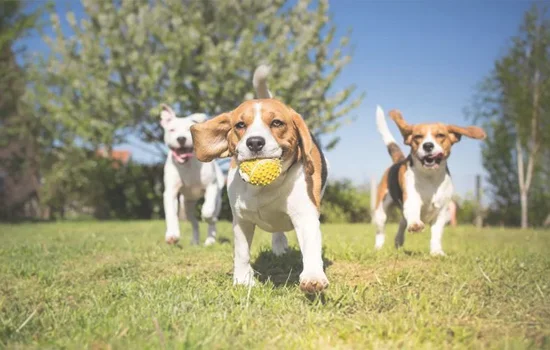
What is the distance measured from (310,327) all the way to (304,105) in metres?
15.1

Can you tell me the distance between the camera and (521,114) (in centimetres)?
2000

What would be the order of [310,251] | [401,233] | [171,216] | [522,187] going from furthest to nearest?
[522,187]
[401,233]
[171,216]
[310,251]

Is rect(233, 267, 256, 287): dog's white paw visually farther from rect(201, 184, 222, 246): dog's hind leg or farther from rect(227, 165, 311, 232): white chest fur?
rect(201, 184, 222, 246): dog's hind leg

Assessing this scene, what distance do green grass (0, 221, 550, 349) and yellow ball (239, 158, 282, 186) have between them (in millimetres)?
750

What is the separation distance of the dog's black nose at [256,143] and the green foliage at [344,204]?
1418cm

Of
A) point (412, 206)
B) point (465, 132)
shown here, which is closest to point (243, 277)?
point (412, 206)

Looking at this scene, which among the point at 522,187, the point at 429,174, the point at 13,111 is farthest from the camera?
the point at 13,111

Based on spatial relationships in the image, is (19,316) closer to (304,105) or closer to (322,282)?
(322,282)

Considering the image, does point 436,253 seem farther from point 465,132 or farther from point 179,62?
point 179,62

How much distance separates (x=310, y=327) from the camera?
2.53 m

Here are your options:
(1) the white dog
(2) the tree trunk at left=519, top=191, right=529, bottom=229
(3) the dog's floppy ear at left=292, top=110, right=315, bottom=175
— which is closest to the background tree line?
(2) the tree trunk at left=519, top=191, right=529, bottom=229

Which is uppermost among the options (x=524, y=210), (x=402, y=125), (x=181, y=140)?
(x=402, y=125)

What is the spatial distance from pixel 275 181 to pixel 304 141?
349 mm

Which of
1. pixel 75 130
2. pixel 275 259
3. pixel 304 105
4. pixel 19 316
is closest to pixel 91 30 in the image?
pixel 75 130
